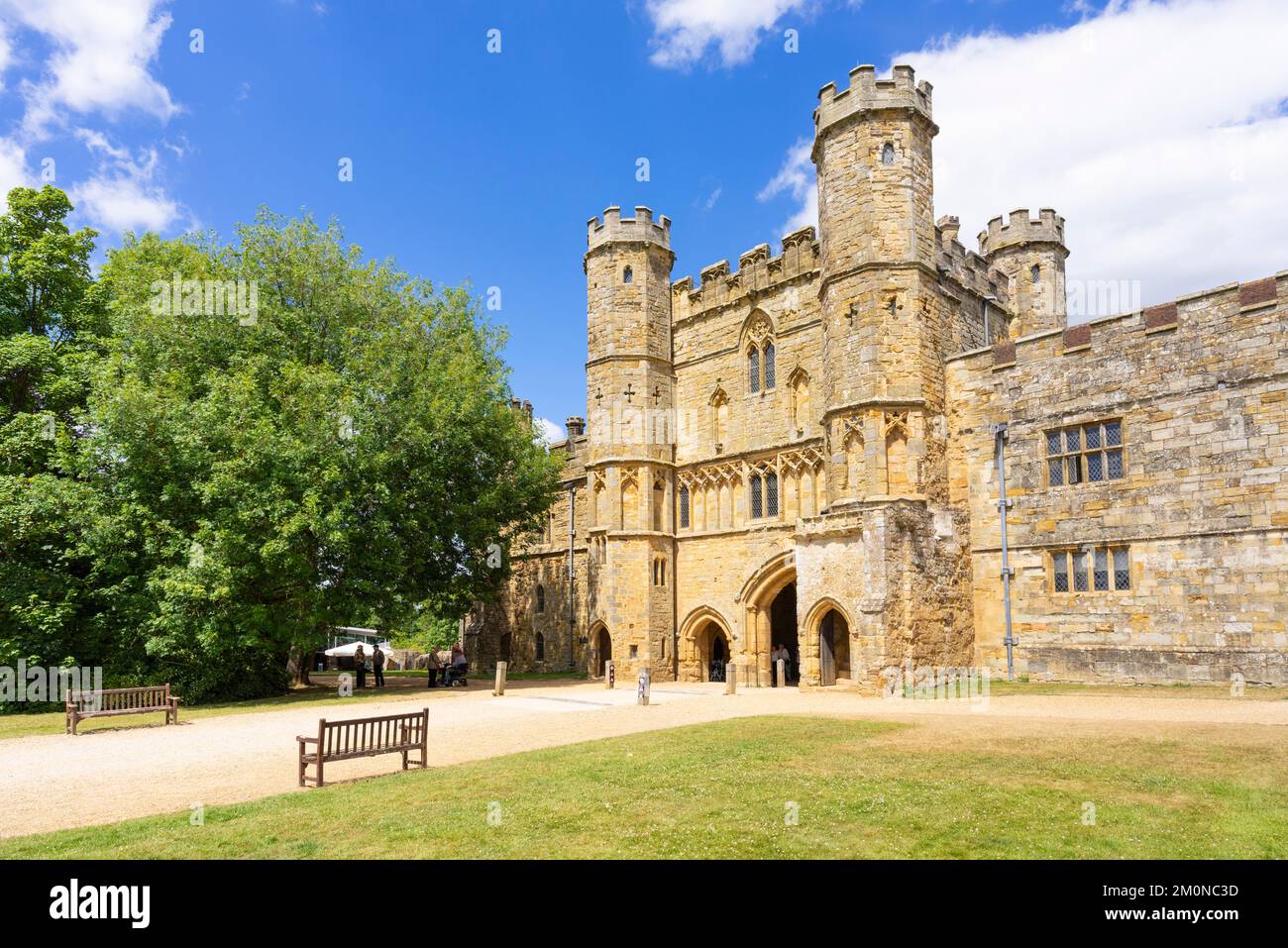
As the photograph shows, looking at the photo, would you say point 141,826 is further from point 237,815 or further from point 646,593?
point 646,593

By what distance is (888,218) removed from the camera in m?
21.3

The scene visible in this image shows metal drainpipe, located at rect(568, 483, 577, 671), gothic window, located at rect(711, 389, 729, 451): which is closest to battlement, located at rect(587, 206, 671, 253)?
gothic window, located at rect(711, 389, 729, 451)

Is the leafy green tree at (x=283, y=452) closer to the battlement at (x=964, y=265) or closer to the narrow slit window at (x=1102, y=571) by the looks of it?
the battlement at (x=964, y=265)

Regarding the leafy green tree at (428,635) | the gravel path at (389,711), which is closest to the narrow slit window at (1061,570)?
the gravel path at (389,711)

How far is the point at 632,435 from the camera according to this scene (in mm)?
27953

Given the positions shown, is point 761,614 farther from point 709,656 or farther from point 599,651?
point 599,651

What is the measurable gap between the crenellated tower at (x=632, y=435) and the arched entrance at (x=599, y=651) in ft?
0.60

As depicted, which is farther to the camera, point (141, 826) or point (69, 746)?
point (69, 746)

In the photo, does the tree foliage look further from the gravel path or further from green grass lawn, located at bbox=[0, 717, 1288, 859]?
green grass lawn, located at bbox=[0, 717, 1288, 859]

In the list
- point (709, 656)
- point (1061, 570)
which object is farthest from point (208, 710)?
point (1061, 570)

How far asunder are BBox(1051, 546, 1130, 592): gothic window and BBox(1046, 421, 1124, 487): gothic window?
164 centimetres

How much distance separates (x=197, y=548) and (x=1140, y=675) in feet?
69.0

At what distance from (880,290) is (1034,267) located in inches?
442

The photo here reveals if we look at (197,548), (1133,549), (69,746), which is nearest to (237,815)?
(69,746)
